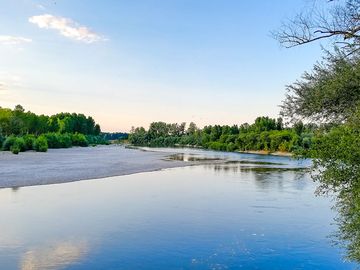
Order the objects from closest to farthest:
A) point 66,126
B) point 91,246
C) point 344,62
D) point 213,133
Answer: point 344,62 → point 91,246 → point 66,126 → point 213,133

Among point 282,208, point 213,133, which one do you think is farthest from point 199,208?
point 213,133

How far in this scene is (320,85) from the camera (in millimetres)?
12562

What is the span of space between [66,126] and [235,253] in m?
146

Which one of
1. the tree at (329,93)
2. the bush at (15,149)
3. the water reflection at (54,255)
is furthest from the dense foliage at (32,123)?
the tree at (329,93)

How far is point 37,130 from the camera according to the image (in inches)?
4845

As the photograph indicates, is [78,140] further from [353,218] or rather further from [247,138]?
[353,218]

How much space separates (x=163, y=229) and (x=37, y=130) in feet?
372

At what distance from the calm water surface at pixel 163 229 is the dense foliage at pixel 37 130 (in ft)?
139

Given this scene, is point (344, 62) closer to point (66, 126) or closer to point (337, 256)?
point (337, 256)

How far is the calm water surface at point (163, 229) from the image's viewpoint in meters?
13.6

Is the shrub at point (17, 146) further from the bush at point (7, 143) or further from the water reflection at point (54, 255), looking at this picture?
the water reflection at point (54, 255)

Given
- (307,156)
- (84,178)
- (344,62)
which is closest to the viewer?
(307,156)

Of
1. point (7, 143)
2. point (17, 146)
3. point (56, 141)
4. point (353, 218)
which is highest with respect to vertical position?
point (56, 141)

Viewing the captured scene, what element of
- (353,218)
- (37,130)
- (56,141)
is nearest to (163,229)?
(353,218)
